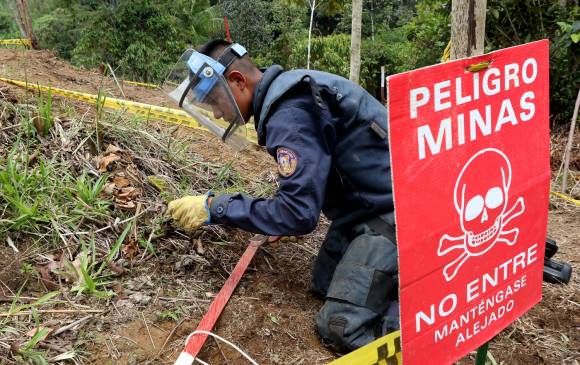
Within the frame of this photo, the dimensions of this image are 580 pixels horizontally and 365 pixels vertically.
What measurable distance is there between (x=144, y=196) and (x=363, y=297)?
4.32ft

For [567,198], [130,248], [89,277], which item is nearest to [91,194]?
[130,248]

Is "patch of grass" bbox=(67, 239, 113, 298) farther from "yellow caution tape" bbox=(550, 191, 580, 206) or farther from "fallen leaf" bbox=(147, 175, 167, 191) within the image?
"yellow caution tape" bbox=(550, 191, 580, 206)

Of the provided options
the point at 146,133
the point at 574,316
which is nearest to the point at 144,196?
the point at 146,133

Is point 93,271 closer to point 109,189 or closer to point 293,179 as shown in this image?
point 109,189

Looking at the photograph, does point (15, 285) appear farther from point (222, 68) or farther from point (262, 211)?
point (222, 68)

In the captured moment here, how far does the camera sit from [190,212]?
2.47m

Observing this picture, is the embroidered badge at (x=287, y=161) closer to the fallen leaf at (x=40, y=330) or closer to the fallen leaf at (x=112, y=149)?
the fallen leaf at (x=40, y=330)

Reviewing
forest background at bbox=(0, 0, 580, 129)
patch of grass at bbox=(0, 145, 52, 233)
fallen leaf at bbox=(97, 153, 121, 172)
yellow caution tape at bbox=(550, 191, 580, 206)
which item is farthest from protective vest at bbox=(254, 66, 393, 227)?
forest background at bbox=(0, 0, 580, 129)

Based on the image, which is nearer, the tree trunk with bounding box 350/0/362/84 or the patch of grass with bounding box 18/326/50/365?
the patch of grass with bounding box 18/326/50/365

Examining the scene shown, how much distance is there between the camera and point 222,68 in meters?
2.40

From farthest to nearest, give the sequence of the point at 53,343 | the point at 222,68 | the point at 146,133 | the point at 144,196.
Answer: the point at 146,133
the point at 144,196
the point at 222,68
the point at 53,343

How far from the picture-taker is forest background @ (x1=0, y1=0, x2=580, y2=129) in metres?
7.11

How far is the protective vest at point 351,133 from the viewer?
233cm

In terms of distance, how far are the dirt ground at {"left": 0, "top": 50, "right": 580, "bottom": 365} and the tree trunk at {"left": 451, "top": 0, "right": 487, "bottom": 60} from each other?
6.30ft
